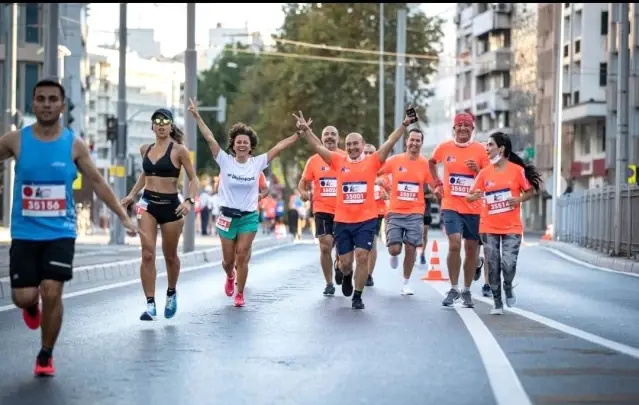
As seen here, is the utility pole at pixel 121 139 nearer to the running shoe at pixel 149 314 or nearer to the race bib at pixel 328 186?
the race bib at pixel 328 186

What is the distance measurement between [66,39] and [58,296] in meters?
82.8

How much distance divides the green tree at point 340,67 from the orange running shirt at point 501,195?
6173cm

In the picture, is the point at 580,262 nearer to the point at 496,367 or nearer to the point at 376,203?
the point at 376,203

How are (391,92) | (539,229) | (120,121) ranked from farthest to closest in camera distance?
1. (539,229)
2. (391,92)
3. (120,121)

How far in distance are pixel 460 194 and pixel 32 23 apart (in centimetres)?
5498

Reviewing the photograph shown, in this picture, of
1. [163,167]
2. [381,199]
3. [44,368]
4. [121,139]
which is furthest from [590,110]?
[44,368]

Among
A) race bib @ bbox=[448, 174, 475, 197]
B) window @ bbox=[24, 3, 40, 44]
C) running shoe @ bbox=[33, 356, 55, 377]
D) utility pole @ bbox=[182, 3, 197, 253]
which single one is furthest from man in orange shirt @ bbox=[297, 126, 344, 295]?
window @ bbox=[24, 3, 40, 44]

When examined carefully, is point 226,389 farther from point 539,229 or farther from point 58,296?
point 539,229

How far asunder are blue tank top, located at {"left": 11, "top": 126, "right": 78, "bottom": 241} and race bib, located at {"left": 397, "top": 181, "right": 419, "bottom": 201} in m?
10.2

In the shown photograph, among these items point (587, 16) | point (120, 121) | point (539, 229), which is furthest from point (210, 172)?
point (120, 121)

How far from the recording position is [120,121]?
4591cm

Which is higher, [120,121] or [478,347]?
[120,121]

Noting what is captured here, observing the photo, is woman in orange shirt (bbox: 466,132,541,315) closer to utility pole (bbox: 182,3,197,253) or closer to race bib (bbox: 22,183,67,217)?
race bib (bbox: 22,183,67,217)

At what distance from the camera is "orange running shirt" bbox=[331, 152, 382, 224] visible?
17.7 m
